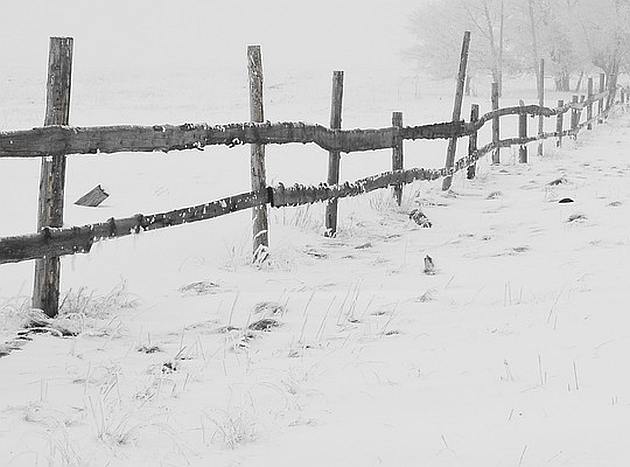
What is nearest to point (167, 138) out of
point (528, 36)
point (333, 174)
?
point (333, 174)

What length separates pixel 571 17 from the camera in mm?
36688

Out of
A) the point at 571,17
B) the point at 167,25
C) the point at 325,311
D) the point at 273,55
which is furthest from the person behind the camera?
the point at 167,25

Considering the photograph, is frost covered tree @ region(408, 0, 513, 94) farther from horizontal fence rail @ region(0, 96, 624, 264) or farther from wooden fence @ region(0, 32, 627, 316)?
horizontal fence rail @ region(0, 96, 624, 264)

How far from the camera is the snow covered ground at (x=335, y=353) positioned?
114 inches

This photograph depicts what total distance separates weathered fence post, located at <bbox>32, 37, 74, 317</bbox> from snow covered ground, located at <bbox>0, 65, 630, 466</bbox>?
21 cm

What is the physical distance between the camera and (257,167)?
6590 millimetres

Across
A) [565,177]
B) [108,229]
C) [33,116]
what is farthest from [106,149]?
Result: [33,116]

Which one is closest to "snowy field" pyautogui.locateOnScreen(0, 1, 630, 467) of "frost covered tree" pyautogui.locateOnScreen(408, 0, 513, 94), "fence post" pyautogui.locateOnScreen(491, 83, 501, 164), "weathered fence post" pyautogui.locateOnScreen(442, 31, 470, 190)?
"weathered fence post" pyautogui.locateOnScreen(442, 31, 470, 190)

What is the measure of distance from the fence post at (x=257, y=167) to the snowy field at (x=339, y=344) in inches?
7.7

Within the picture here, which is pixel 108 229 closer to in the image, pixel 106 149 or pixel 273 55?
pixel 106 149

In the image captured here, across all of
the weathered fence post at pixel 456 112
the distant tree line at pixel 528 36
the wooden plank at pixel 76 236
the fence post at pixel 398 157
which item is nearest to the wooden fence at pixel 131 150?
the wooden plank at pixel 76 236

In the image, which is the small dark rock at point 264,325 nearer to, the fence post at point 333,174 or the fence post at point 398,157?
the fence post at point 333,174

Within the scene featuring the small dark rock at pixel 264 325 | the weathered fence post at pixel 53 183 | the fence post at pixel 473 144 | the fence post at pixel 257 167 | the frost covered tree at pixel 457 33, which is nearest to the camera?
the small dark rock at pixel 264 325

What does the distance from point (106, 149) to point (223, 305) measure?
4.07 ft
